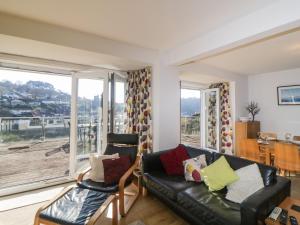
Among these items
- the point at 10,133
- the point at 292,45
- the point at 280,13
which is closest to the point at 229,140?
the point at 292,45

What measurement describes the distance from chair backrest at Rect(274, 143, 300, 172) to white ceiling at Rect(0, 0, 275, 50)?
2.57 metres

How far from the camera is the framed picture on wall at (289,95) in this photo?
4387 mm

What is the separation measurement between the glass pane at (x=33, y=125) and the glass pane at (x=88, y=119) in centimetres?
40

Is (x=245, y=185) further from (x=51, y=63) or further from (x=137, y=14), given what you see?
(x=51, y=63)

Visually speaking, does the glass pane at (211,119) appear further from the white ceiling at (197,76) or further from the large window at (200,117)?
the white ceiling at (197,76)

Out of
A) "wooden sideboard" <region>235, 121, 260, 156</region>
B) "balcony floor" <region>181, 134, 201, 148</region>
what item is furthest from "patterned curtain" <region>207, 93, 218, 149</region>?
"wooden sideboard" <region>235, 121, 260, 156</region>

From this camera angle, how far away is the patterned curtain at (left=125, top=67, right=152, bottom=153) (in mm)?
3607

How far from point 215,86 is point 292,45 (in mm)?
2546

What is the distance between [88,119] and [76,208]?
80.5 inches

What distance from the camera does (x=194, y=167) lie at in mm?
2586

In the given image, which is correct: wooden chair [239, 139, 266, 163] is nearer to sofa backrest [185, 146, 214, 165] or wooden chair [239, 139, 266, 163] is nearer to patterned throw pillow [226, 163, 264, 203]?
sofa backrest [185, 146, 214, 165]

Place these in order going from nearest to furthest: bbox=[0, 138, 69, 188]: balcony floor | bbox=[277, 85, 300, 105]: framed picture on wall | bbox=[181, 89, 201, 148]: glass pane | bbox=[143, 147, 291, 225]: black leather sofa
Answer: bbox=[143, 147, 291, 225]: black leather sofa → bbox=[0, 138, 69, 188]: balcony floor → bbox=[277, 85, 300, 105]: framed picture on wall → bbox=[181, 89, 201, 148]: glass pane

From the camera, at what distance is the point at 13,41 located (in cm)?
238

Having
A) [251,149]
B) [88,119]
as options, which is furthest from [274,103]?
[88,119]
